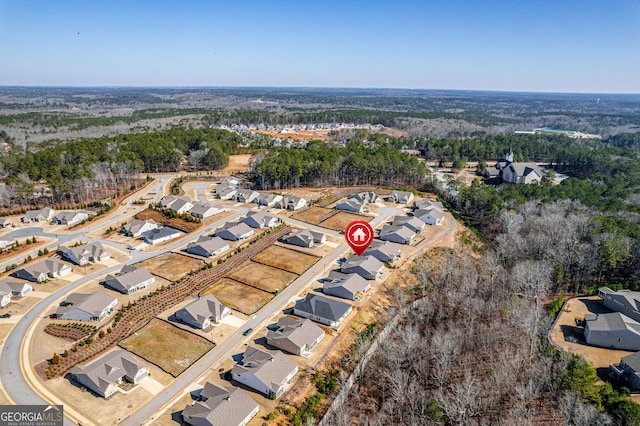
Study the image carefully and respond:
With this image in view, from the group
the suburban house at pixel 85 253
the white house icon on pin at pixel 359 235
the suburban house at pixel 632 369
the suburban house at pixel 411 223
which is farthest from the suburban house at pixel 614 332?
the suburban house at pixel 85 253

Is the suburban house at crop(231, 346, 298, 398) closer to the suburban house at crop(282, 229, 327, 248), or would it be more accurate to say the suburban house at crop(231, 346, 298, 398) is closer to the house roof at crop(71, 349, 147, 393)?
the house roof at crop(71, 349, 147, 393)

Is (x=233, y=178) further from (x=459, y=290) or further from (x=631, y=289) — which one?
(x=631, y=289)

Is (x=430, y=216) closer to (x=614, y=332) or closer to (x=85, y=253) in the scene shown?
(x=614, y=332)

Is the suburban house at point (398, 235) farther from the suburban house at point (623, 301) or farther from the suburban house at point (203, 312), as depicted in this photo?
the suburban house at point (203, 312)

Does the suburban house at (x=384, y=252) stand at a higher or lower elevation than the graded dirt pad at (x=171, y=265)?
higher

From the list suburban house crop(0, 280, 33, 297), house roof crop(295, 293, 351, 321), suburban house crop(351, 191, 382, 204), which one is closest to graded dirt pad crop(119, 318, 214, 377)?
house roof crop(295, 293, 351, 321)

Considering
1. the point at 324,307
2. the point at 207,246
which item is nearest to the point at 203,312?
the point at 324,307

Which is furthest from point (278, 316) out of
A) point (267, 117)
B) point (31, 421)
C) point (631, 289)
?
point (267, 117)
